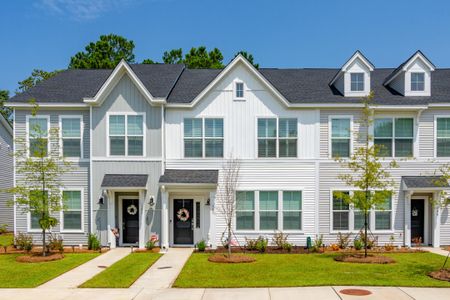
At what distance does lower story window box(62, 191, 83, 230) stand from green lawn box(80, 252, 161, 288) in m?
3.82

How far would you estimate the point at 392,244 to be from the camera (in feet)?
67.4

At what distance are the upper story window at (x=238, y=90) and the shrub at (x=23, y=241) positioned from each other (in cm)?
1186

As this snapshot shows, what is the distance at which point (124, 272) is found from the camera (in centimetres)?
1493

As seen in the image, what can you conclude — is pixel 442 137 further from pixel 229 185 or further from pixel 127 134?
pixel 127 134

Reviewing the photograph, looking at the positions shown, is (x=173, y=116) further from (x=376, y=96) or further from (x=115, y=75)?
(x=376, y=96)

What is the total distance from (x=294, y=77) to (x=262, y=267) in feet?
40.9

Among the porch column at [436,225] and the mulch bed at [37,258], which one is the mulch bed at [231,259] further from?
the porch column at [436,225]

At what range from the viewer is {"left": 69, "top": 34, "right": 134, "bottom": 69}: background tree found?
45.5m

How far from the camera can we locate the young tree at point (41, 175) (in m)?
18.0

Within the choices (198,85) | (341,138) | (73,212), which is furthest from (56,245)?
(341,138)

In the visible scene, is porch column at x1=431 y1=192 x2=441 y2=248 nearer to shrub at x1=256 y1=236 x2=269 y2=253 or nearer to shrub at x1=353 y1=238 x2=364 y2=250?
shrub at x1=353 y1=238 x2=364 y2=250

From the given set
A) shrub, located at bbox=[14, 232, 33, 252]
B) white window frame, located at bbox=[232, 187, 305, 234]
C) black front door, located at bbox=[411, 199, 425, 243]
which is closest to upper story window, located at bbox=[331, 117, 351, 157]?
white window frame, located at bbox=[232, 187, 305, 234]

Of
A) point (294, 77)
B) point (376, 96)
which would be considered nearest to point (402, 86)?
point (376, 96)

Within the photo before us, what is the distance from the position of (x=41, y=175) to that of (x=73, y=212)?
2.83 metres
